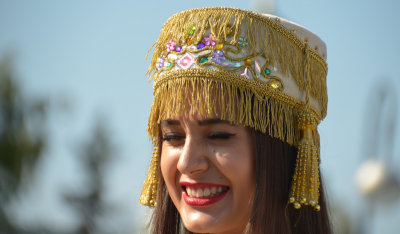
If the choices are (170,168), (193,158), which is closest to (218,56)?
(193,158)

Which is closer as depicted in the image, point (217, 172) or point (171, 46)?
point (217, 172)

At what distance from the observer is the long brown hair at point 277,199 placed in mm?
2779

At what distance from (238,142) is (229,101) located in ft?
0.66

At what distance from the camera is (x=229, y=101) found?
9.10ft

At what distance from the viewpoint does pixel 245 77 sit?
281cm

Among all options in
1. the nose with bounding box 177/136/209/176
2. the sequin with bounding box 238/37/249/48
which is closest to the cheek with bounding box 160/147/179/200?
the nose with bounding box 177/136/209/176

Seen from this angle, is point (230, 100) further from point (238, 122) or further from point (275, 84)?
point (275, 84)

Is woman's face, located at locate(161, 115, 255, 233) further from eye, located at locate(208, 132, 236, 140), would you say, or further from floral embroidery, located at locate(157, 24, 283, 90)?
floral embroidery, located at locate(157, 24, 283, 90)

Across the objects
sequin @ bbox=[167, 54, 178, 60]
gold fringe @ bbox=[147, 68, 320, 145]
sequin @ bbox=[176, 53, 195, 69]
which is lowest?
gold fringe @ bbox=[147, 68, 320, 145]

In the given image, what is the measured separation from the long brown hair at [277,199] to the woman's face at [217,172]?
0.06 meters

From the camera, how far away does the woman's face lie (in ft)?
9.09

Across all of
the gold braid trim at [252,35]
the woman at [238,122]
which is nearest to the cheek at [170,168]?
the woman at [238,122]

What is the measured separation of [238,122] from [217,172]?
26 cm

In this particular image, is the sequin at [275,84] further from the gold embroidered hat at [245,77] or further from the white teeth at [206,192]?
the white teeth at [206,192]
